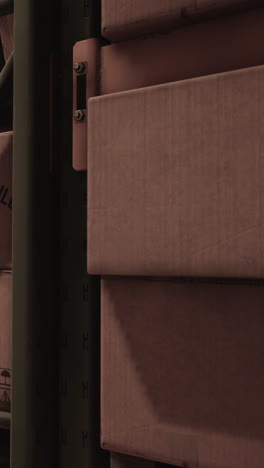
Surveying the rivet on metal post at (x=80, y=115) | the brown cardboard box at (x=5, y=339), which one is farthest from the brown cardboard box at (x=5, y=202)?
the rivet on metal post at (x=80, y=115)

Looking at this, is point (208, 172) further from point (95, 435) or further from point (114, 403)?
point (95, 435)

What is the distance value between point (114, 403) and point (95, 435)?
0.14m

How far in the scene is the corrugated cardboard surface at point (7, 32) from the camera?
88 centimetres

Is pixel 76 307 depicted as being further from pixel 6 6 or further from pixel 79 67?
pixel 6 6

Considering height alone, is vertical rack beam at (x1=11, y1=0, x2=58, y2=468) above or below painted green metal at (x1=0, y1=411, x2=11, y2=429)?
above

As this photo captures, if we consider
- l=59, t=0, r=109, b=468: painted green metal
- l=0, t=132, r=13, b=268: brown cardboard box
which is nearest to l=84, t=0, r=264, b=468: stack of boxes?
l=59, t=0, r=109, b=468: painted green metal

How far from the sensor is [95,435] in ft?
2.42

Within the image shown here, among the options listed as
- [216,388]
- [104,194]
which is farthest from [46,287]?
[216,388]

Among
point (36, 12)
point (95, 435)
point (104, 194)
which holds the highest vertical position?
point (36, 12)

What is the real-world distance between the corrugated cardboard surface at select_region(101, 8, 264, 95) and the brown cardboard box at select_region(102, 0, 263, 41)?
0.01 m

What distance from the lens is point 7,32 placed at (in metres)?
0.89

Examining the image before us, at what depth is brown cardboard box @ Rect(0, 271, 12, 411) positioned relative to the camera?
0.82 metres

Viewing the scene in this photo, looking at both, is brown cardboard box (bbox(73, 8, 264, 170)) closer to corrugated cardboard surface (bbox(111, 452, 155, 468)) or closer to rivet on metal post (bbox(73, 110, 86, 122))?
rivet on metal post (bbox(73, 110, 86, 122))

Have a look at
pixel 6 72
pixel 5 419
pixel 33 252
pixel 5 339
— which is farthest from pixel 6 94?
pixel 5 419
